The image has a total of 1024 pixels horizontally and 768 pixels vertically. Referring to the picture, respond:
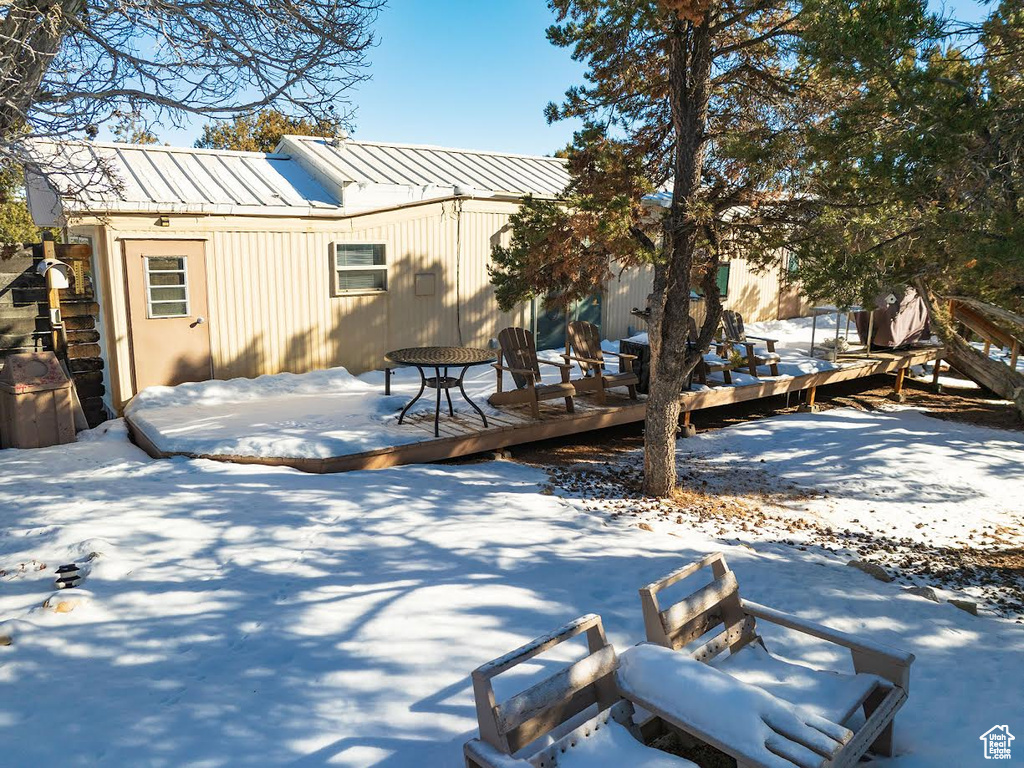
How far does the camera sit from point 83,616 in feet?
13.8

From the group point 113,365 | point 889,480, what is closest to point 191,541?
point 113,365

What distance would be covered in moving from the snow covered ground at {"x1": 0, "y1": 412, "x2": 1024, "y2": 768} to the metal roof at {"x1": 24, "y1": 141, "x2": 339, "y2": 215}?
11.5 feet

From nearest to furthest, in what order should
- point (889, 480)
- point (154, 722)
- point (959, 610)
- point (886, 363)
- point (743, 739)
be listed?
point (743, 739) < point (154, 722) < point (959, 610) < point (889, 480) < point (886, 363)

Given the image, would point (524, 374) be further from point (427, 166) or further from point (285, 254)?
point (427, 166)

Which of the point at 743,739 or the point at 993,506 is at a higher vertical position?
the point at 743,739

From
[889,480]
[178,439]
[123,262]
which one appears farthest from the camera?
[123,262]

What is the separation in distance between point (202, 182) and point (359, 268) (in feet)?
8.20

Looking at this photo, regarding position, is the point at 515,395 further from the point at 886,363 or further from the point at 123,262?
the point at 886,363

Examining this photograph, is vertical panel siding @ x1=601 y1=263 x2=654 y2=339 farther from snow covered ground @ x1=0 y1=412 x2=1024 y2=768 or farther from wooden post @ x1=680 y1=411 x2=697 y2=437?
snow covered ground @ x1=0 y1=412 x2=1024 y2=768

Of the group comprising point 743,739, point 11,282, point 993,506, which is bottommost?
point 993,506

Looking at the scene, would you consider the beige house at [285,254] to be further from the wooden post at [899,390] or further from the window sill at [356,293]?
the wooden post at [899,390]

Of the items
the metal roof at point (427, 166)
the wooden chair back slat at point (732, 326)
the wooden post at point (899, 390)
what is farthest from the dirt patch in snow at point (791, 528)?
the wooden post at point (899, 390)

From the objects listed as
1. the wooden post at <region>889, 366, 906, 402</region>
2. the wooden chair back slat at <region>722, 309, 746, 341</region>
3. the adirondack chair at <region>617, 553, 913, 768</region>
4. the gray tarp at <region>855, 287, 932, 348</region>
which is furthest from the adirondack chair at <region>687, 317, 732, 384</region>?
the adirondack chair at <region>617, 553, 913, 768</region>

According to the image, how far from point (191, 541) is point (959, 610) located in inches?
219
